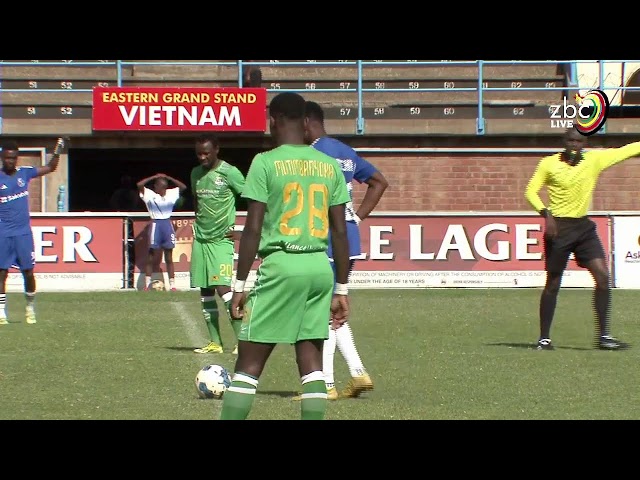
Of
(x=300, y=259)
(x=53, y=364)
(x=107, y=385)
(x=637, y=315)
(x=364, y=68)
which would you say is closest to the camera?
(x=300, y=259)

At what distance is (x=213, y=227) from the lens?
40.8 feet

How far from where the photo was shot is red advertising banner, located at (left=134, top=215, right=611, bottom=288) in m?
21.8

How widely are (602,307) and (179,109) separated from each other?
1643cm

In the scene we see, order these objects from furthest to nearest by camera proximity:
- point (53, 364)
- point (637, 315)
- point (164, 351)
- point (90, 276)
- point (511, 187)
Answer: point (511, 187) → point (90, 276) → point (637, 315) → point (164, 351) → point (53, 364)

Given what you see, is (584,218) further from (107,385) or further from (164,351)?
(107,385)

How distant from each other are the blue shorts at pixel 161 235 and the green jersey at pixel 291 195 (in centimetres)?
1502

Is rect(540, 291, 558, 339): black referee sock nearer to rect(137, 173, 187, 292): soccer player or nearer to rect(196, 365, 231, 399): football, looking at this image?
rect(196, 365, 231, 399): football

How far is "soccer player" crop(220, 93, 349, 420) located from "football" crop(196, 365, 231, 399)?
7.64 ft

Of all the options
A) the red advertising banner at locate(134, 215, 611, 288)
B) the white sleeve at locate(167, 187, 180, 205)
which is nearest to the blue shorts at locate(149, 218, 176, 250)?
the red advertising banner at locate(134, 215, 611, 288)

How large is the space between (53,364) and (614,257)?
42.0 ft

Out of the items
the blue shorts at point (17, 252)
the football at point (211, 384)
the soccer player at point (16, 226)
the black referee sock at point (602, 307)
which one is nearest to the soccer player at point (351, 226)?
the football at point (211, 384)

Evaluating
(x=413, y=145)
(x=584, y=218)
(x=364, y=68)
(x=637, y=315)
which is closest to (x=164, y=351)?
(x=584, y=218)

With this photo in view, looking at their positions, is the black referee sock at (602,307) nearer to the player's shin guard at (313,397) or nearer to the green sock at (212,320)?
the green sock at (212,320)

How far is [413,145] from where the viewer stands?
91.2 ft
